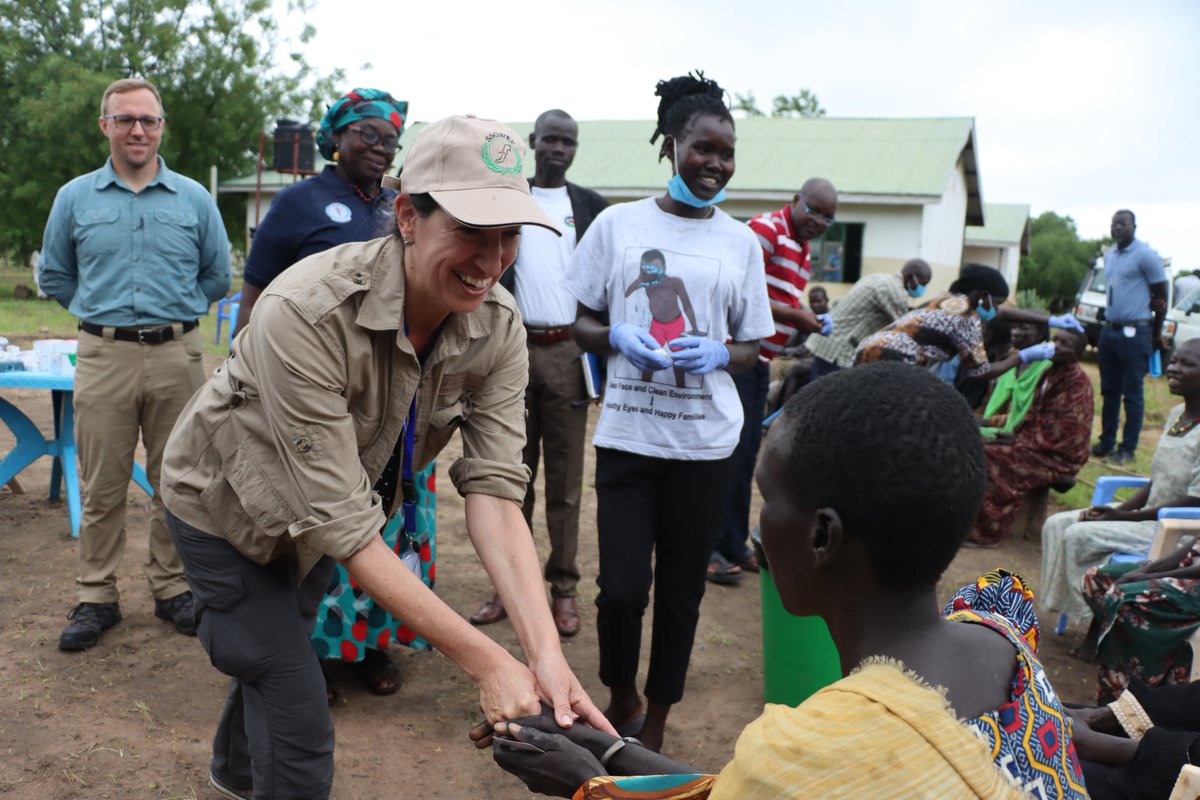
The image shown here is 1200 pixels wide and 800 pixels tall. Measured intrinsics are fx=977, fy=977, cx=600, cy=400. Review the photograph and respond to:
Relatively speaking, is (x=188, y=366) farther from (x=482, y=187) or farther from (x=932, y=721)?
(x=932, y=721)

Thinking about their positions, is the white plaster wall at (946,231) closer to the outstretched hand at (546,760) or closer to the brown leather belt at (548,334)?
the brown leather belt at (548,334)

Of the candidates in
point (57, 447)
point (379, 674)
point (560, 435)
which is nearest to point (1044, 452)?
point (560, 435)

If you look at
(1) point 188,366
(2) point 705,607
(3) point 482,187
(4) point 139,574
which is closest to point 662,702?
(2) point 705,607

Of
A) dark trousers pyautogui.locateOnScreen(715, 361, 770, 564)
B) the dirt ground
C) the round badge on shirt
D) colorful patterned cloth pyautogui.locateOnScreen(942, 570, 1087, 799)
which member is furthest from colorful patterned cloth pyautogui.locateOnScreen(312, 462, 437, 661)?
colorful patterned cloth pyautogui.locateOnScreen(942, 570, 1087, 799)

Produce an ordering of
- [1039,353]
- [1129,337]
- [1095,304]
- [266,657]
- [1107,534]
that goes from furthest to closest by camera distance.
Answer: [1095,304], [1129,337], [1039,353], [1107,534], [266,657]

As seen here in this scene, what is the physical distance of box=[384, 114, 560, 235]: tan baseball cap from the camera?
2100 millimetres

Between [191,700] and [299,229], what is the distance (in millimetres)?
1891

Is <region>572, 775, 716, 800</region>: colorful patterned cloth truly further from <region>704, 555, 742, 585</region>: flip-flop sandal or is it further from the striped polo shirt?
the striped polo shirt

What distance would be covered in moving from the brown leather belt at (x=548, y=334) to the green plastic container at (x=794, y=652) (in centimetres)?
156

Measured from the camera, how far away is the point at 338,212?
388cm

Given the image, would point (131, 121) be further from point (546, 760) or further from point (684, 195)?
point (546, 760)

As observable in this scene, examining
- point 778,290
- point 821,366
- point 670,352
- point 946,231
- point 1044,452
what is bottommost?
point 1044,452

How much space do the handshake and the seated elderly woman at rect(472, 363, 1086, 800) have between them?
5.30ft

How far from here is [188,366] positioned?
4.49m
